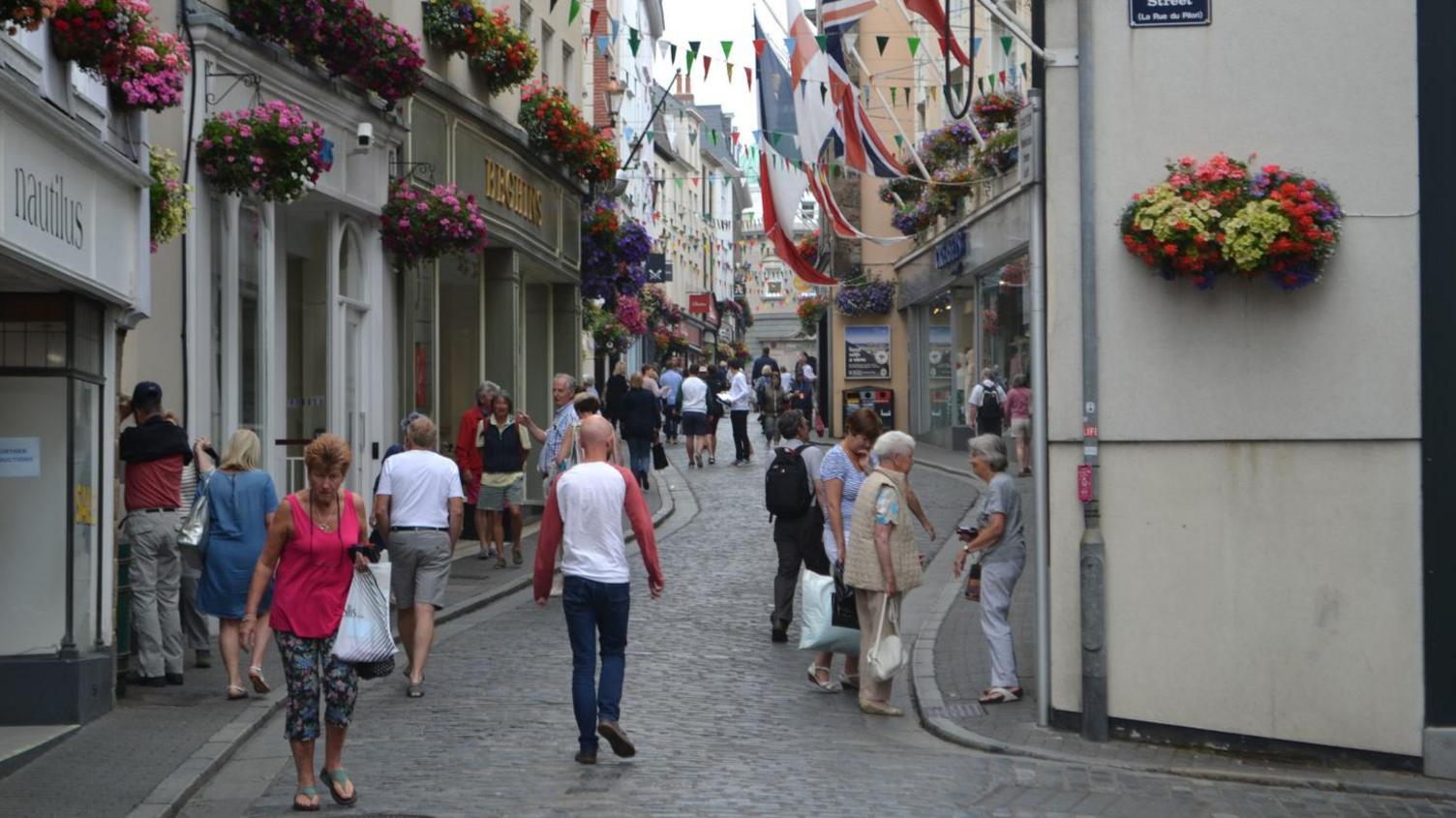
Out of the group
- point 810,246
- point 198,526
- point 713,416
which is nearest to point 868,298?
point 810,246

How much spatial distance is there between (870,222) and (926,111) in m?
5.11

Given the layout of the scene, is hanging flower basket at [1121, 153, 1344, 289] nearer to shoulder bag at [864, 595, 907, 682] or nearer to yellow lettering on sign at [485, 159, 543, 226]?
shoulder bag at [864, 595, 907, 682]

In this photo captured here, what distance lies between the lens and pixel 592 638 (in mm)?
9852

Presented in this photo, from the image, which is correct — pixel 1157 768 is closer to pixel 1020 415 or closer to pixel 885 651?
pixel 885 651

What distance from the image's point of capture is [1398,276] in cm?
1041

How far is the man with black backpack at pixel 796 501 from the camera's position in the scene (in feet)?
43.5

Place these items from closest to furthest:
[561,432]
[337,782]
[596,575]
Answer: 1. [337,782]
2. [596,575]
3. [561,432]

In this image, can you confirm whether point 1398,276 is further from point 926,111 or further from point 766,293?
point 766,293

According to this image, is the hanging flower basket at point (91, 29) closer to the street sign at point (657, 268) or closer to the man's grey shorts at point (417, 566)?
the man's grey shorts at point (417, 566)

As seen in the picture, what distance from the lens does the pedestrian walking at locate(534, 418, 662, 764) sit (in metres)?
9.71

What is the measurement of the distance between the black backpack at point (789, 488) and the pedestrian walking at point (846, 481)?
→ 755 millimetres

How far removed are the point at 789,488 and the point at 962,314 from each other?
2464cm

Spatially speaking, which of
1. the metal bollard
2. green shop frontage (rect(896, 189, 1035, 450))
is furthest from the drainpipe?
green shop frontage (rect(896, 189, 1035, 450))

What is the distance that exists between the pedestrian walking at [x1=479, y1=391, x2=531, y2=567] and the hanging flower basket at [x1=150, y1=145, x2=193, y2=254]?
6368 mm
